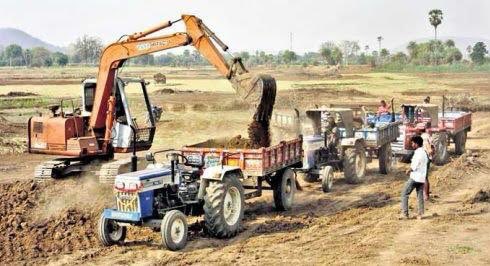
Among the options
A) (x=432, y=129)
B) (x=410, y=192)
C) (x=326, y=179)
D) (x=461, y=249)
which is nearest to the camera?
(x=461, y=249)

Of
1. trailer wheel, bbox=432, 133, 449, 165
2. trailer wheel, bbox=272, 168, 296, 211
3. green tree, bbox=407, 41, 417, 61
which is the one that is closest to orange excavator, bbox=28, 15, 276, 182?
trailer wheel, bbox=272, 168, 296, 211

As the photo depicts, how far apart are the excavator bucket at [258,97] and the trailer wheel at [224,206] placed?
2315mm

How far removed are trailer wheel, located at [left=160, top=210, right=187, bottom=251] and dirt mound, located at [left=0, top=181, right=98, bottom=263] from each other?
154 cm

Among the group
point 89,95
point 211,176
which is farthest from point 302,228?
point 89,95

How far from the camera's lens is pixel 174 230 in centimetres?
1124

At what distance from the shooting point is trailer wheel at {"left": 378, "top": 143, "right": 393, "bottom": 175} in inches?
789

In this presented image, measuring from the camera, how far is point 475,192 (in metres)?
16.0

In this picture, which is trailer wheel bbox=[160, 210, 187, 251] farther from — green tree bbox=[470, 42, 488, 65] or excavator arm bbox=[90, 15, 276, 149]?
green tree bbox=[470, 42, 488, 65]

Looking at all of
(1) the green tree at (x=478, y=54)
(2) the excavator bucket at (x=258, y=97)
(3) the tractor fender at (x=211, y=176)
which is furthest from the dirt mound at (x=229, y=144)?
(1) the green tree at (x=478, y=54)

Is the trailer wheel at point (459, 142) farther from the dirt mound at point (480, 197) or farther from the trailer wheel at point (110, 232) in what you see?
the trailer wheel at point (110, 232)

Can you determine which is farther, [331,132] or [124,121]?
[331,132]

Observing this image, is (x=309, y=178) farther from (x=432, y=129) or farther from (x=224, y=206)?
(x=224, y=206)

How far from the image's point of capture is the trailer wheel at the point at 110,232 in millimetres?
11461

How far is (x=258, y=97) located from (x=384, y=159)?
6760mm
